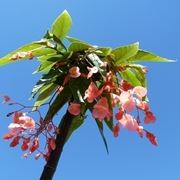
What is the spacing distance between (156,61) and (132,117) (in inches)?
18.8

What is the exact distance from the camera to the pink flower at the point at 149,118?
1855mm

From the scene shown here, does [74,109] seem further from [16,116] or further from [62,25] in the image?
[62,25]

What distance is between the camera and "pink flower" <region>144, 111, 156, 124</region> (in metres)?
1.85

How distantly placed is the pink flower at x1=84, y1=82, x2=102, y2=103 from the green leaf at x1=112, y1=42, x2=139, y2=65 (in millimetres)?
272

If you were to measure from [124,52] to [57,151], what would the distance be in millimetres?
467

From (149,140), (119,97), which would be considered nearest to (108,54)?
(119,97)

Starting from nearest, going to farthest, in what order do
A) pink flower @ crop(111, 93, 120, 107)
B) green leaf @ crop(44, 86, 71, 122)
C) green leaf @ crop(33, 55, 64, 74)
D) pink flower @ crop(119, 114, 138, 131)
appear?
1. pink flower @ crop(119, 114, 138, 131)
2. pink flower @ crop(111, 93, 120, 107)
3. green leaf @ crop(44, 86, 71, 122)
4. green leaf @ crop(33, 55, 64, 74)

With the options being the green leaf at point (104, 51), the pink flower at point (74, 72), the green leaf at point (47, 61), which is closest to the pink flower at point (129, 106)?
the pink flower at point (74, 72)

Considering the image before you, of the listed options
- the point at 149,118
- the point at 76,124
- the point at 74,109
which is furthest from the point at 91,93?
the point at 76,124

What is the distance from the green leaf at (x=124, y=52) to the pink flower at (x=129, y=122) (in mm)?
355

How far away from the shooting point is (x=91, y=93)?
186 cm

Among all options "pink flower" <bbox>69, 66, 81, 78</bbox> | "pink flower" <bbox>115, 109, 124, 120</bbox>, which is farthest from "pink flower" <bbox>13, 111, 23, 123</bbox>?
"pink flower" <bbox>115, 109, 124, 120</bbox>

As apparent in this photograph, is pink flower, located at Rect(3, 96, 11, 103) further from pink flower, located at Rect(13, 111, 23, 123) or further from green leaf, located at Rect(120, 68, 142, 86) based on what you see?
green leaf, located at Rect(120, 68, 142, 86)

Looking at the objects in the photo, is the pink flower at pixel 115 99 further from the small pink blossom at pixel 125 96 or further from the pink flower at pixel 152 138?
the pink flower at pixel 152 138
